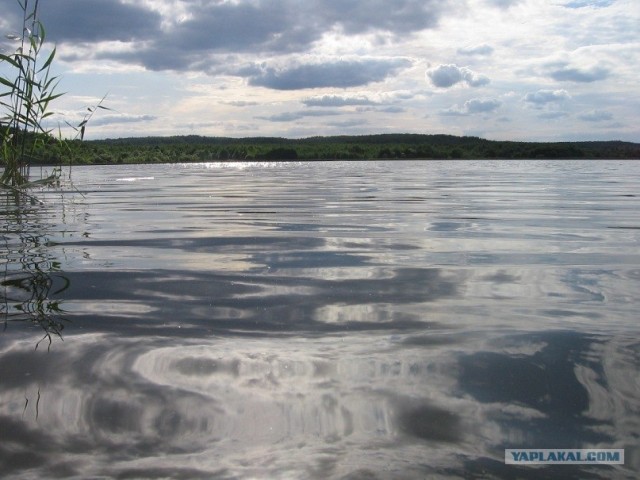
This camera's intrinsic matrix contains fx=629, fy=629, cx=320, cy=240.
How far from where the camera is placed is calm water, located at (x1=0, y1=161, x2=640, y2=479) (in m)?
1.59

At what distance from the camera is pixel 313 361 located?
2.23 metres

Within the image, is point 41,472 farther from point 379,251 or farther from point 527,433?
point 379,251

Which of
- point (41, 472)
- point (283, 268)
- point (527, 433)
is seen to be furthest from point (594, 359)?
point (283, 268)

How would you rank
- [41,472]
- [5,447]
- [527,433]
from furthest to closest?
[527,433]
[5,447]
[41,472]

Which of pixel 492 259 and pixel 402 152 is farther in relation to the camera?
pixel 402 152

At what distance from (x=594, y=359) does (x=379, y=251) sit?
273 centimetres

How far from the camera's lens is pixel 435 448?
63.7 inches

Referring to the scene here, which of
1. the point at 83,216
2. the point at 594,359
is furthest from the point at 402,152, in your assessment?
the point at 594,359

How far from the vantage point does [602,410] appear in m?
1.85

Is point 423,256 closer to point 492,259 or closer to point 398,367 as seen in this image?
point 492,259

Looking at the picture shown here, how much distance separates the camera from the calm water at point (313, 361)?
5.23 ft

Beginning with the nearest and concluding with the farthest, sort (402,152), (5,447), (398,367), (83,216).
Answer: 1. (5,447)
2. (398,367)
3. (83,216)
4. (402,152)

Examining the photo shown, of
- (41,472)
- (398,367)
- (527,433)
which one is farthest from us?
(398,367)

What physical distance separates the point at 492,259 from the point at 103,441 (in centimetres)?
340
